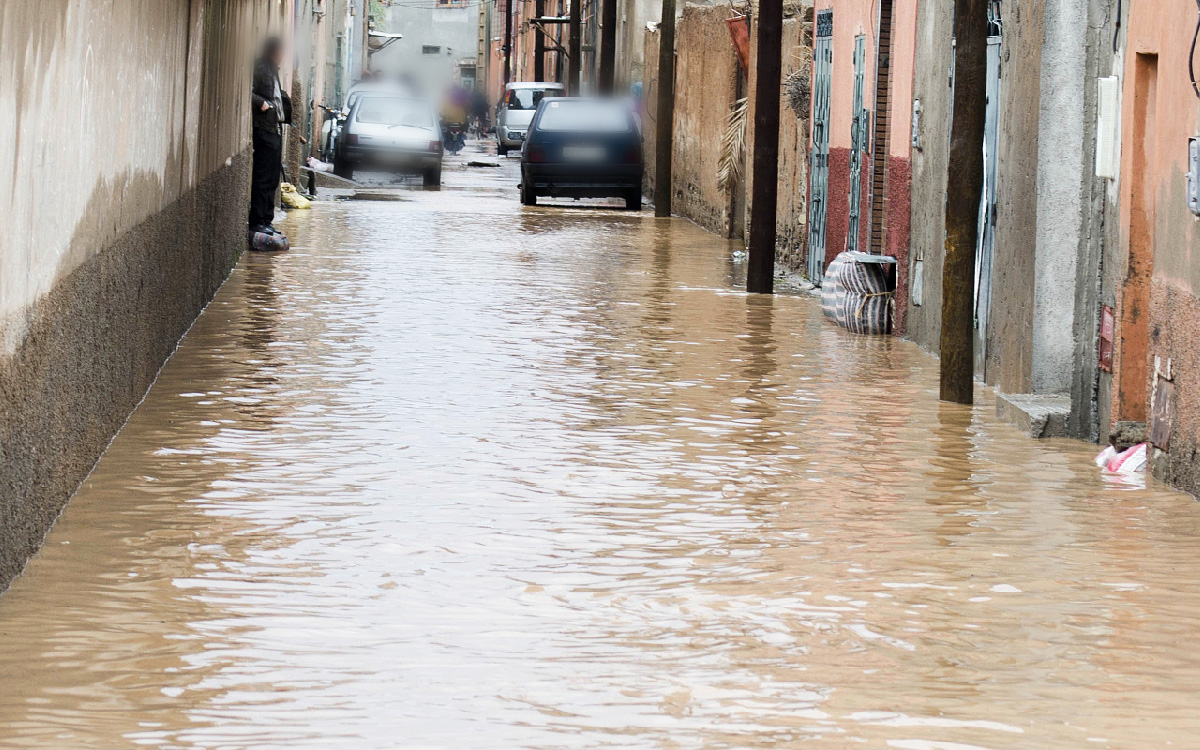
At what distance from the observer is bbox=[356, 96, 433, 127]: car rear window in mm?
33250

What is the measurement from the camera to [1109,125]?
383 inches

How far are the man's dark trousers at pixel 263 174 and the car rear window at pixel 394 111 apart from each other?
13.1 metres

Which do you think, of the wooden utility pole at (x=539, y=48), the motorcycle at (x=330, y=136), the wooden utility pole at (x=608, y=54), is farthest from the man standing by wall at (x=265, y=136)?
the wooden utility pole at (x=539, y=48)

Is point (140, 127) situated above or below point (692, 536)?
above

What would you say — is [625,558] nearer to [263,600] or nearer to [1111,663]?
[263,600]

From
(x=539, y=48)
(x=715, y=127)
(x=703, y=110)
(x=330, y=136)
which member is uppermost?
(x=539, y=48)

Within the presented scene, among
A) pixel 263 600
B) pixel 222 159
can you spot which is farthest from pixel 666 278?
pixel 263 600

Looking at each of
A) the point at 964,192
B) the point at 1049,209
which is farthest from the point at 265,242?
the point at 1049,209

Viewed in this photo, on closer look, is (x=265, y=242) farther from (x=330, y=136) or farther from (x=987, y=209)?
(x=330, y=136)

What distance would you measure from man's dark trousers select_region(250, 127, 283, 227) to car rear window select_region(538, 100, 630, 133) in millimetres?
9526

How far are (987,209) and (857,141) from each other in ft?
14.4

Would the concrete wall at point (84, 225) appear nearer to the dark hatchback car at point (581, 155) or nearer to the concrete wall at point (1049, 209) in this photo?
the concrete wall at point (1049, 209)

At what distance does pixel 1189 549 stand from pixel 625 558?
2.02 m

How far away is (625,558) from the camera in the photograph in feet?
22.7
